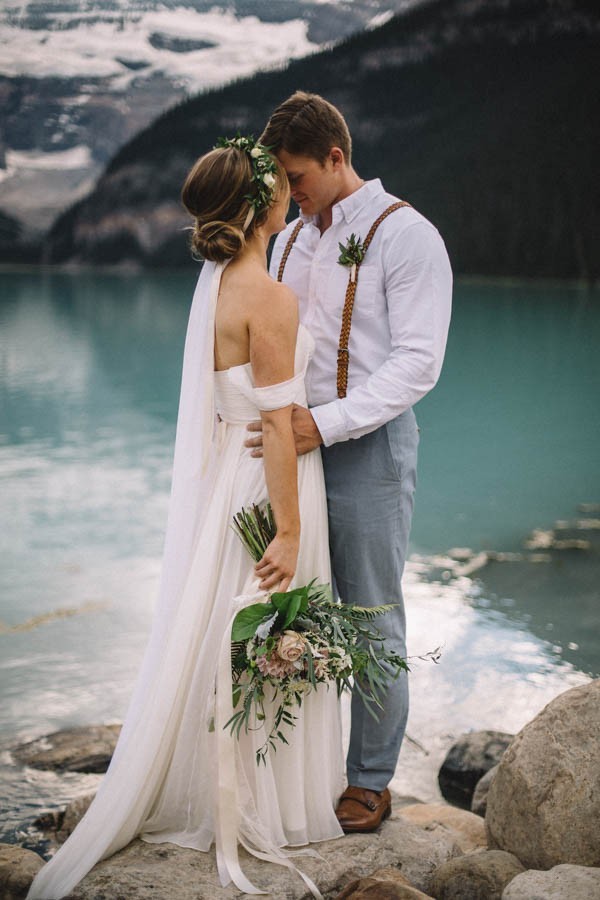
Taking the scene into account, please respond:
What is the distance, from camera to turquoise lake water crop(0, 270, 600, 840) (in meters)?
3.79

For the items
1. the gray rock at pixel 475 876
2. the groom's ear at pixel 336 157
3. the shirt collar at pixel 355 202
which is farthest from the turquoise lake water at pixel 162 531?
the groom's ear at pixel 336 157

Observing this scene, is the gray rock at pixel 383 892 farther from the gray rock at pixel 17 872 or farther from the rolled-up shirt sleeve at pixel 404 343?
the rolled-up shirt sleeve at pixel 404 343

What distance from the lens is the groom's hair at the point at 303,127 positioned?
7.29 ft

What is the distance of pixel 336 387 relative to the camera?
2.35m

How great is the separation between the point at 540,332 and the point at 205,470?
54.2ft

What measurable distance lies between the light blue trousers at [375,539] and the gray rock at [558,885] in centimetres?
50

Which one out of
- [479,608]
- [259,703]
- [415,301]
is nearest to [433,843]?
[259,703]

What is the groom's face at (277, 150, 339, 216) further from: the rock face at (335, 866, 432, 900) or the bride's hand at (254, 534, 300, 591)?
the rock face at (335, 866, 432, 900)

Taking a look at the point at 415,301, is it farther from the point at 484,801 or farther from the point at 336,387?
the point at 484,801

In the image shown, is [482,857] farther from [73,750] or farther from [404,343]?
[73,750]

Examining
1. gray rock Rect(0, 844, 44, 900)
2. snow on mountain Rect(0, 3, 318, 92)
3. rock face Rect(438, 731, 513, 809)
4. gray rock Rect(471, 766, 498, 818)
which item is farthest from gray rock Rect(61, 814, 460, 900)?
snow on mountain Rect(0, 3, 318, 92)

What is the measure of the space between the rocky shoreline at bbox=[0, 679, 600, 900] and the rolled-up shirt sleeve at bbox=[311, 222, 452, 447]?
2.83 ft

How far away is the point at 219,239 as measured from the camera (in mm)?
2074

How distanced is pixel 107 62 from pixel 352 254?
132 feet
